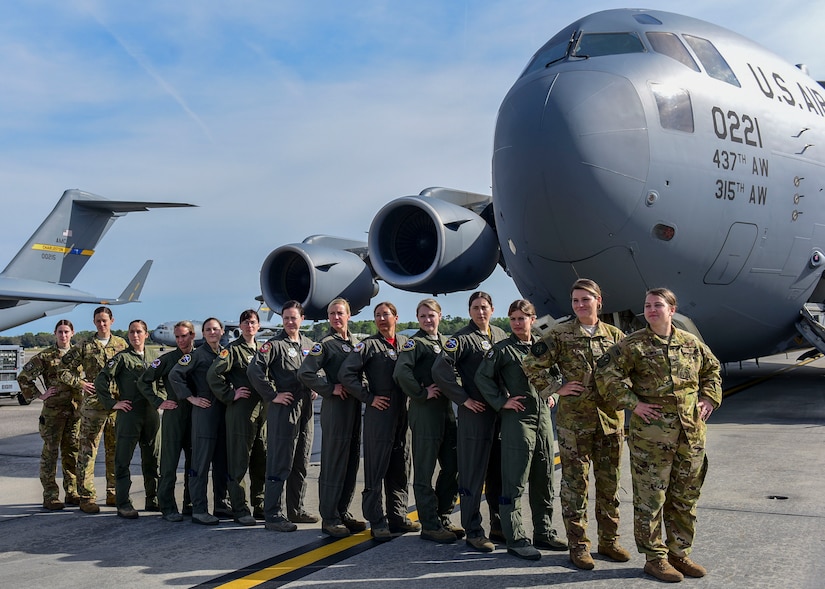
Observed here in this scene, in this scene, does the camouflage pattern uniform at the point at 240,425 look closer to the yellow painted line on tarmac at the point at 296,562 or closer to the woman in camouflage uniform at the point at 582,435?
the yellow painted line on tarmac at the point at 296,562

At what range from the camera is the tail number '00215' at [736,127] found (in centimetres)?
856

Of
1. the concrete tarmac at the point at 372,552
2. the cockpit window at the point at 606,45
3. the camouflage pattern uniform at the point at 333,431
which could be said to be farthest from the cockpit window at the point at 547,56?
the camouflage pattern uniform at the point at 333,431

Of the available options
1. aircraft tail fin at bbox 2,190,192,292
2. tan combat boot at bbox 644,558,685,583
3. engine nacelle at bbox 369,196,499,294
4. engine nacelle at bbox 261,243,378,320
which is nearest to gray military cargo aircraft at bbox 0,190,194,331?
aircraft tail fin at bbox 2,190,192,292

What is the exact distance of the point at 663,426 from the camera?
13.7 feet

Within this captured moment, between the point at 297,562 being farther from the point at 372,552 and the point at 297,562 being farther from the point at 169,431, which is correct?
the point at 169,431

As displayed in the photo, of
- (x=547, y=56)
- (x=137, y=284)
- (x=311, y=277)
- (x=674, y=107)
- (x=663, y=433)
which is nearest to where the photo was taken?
(x=663, y=433)

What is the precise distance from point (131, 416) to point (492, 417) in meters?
3.12

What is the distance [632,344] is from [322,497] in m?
2.37

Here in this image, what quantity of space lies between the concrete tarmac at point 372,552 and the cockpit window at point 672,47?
15.2 ft

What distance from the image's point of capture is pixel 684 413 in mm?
4191

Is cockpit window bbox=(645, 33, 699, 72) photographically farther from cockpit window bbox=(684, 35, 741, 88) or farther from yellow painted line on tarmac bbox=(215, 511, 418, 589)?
yellow painted line on tarmac bbox=(215, 511, 418, 589)

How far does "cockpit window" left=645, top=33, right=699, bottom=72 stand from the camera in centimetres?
871

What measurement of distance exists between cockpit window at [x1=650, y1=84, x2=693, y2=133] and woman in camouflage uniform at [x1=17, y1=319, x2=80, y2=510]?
21.0 ft

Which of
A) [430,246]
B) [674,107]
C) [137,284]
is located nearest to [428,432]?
[674,107]
